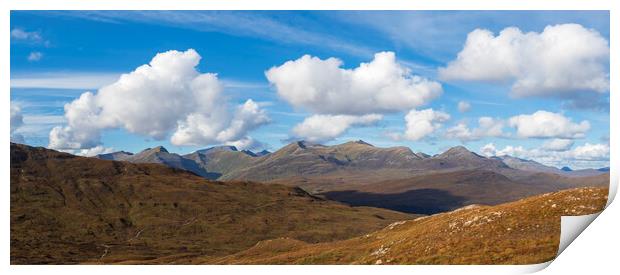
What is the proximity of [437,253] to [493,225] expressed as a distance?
34.1 feet

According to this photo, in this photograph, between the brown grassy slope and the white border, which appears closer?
the white border
